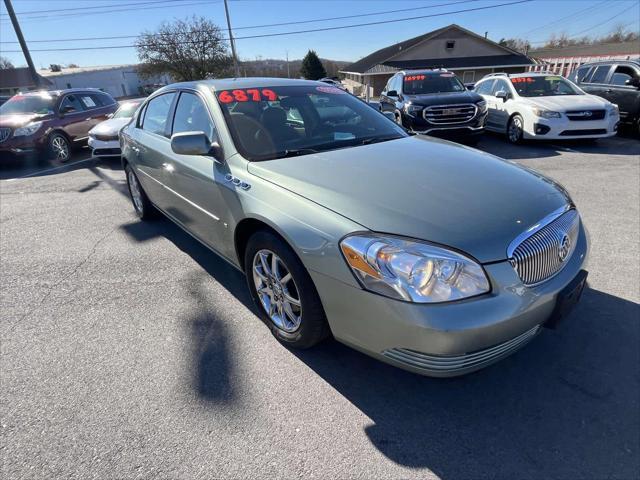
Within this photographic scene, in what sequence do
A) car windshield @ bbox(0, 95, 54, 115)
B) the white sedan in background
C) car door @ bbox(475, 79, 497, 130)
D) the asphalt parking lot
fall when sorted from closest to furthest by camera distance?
the asphalt parking lot < the white sedan in background < car windshield @ bbox(0, 95, 54, 115) < car door @ bbox(475, 79, 497, 130)

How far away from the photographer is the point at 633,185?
5484 mm

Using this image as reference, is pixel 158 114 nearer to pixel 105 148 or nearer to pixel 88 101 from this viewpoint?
pixel 105 148

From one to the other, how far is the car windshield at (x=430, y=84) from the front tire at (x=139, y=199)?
6831mm

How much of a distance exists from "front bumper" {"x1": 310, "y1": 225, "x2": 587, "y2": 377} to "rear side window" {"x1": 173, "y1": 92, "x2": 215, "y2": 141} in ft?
5.57

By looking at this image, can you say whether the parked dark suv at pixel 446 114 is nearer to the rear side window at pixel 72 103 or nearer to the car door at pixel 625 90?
the car door at pixel 625 90

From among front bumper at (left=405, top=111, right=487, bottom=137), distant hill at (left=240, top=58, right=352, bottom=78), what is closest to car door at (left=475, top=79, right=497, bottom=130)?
front bumper at (left=405, top=111, right=487, bottom=137)

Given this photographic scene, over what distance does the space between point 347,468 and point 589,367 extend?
159 centimetres

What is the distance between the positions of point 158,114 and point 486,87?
31.5 ft

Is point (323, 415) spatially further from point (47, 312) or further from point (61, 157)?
point (61, 157)

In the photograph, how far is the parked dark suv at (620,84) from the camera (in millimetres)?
8898

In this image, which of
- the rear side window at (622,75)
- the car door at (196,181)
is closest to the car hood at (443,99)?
the rear side window at (622,75)

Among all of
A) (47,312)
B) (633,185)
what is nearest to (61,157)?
(47,312)

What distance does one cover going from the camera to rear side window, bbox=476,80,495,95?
10183 mm

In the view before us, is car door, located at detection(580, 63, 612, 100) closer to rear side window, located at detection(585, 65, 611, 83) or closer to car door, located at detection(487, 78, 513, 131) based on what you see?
rear side window, located at detection(585, 65, 611, 83)
